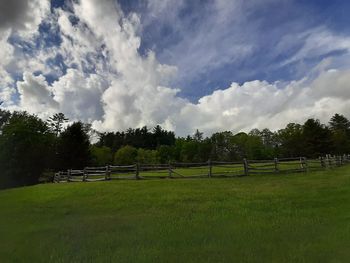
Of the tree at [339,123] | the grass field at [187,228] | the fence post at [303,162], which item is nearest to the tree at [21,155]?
the grass field at [187,228]

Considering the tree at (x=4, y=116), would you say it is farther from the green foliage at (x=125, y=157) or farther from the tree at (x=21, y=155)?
the green foliage at (x=125, y=157)

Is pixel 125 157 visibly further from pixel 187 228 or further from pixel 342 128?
pixel 187 228

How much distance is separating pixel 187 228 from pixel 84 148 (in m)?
57.2

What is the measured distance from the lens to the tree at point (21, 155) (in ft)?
169

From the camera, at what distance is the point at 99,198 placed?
60.1 ft

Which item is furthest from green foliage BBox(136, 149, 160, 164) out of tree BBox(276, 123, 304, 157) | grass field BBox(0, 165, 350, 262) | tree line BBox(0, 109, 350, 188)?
grass field BBox(0, 165, 350, 262)

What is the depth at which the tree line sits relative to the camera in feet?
176

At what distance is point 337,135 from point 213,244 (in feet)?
315

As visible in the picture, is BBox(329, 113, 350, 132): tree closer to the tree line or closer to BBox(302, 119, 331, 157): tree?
the tree line

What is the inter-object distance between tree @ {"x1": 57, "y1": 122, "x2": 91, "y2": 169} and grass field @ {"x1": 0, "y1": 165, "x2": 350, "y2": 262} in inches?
1841

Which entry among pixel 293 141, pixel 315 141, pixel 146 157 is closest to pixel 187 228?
pixel 315 141

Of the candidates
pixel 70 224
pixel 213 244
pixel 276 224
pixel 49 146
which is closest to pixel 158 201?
pixel 70 224

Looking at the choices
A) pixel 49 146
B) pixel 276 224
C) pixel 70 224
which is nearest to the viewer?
pixel 276 224

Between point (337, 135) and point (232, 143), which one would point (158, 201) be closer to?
point (337, 135)
